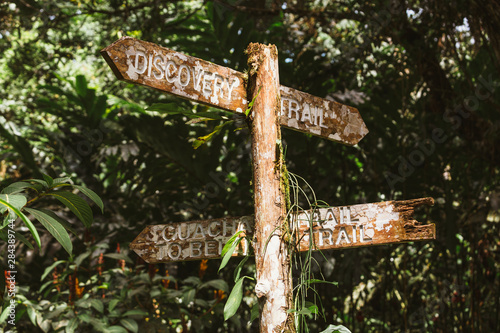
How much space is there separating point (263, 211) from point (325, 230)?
19 centimetres

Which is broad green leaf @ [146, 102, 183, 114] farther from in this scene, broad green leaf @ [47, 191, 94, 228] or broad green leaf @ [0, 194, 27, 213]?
broad green leaf @ [0, 194, 27, 213]

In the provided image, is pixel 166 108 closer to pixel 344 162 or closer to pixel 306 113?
pixel 306 113

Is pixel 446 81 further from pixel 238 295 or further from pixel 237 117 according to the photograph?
pixel 238 295

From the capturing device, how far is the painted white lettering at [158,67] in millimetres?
1217

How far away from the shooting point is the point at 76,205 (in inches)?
47.4

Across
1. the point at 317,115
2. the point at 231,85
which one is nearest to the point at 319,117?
the point at 317,115

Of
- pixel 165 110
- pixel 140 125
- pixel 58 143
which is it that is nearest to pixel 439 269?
pixel 140 125

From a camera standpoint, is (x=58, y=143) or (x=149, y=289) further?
(x=58, y=143)

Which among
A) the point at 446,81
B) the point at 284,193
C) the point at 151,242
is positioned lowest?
the point at 151,242

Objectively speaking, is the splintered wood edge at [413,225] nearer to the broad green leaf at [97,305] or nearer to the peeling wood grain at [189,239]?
the peeling wood grain at [189,239]

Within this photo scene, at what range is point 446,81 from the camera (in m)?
2.75

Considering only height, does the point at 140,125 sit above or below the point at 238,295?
above

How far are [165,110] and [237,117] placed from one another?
0.21m

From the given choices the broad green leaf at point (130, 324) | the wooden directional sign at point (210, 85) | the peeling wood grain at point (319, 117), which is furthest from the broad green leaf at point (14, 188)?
the broad green leaf at point (130, 324)
